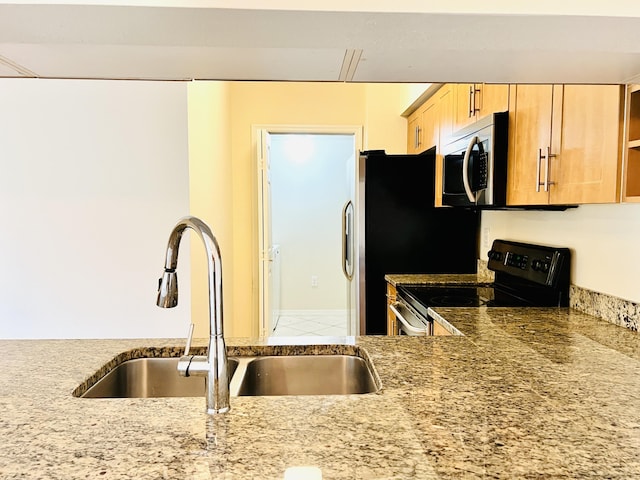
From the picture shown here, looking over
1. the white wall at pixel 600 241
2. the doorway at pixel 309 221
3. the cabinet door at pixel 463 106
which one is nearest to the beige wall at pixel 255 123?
the cabinet door at pixel 463 106

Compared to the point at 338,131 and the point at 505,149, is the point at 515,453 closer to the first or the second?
the point at 505,149

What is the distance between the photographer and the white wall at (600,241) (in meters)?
1.56

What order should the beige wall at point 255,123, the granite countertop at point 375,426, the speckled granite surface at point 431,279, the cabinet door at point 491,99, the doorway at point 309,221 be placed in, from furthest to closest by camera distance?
the doorway at point 309,221, the beige wall at point 255,123, the speckled granite surface at point 431,279, the cabinet door at point 491,99, the granite countertop at point 375,426

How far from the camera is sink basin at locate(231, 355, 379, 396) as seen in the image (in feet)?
4.34

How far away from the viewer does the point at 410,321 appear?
7.25 feet

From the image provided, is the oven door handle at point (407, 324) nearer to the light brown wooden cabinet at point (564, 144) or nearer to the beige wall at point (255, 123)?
the light brown wooden cabinet at point (564, 144)

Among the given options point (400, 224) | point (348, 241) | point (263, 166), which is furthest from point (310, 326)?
point (400, 224)

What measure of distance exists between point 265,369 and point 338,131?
297cm

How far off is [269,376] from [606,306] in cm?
127

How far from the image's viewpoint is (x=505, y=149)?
200 cm

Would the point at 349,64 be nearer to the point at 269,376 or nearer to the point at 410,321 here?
the point at 269,376

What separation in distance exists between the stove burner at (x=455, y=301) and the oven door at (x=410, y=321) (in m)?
0.10

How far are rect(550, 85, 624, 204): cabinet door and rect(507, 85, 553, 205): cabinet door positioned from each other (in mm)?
59

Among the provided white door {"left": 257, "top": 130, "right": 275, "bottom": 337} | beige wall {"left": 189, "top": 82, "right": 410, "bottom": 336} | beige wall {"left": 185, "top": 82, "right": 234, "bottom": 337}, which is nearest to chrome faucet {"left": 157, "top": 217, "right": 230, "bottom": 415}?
beige wall {"left": 185, "top": 82, "right": 234, "bottom": 337}
